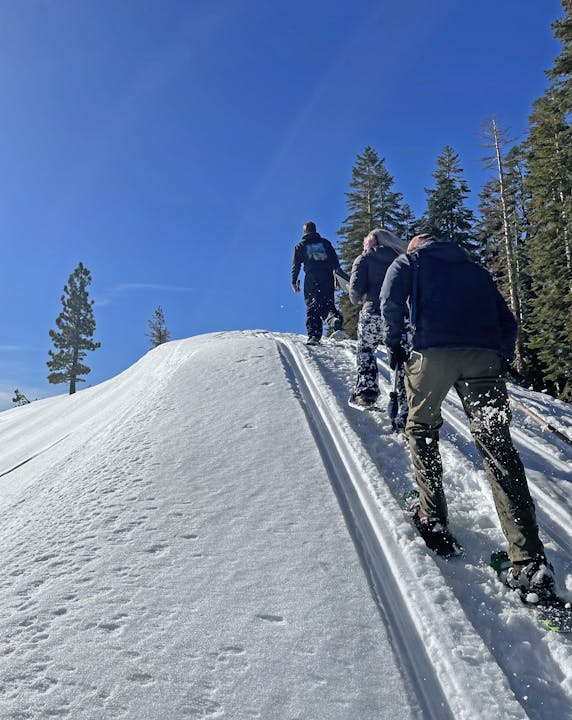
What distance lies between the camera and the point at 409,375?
3385mm

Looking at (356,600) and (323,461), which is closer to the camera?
(356,600)

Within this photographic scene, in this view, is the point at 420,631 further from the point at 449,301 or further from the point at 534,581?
the point at 449,301

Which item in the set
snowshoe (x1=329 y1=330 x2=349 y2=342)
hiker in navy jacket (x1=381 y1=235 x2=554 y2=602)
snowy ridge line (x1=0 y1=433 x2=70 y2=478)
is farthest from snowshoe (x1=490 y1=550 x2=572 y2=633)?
snowshoe (x1=329 y1=330 x2=349 y2=342)

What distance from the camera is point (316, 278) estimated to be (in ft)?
34.3

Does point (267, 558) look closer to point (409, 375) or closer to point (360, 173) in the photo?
point (409, 375)

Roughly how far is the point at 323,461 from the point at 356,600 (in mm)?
1868

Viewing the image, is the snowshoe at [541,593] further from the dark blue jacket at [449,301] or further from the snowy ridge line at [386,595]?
the dark blue jacket at [449,301]

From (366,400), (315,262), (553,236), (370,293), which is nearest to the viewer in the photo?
(370,293)

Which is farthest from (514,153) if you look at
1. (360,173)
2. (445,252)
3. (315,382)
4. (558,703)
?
(558,703)

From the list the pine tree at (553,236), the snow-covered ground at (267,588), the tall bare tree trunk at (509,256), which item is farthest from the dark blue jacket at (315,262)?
the tall bare tree trunk at (509,256)

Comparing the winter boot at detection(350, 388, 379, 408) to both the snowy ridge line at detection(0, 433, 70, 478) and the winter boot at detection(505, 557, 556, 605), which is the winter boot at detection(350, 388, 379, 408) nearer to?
the winter boot at detection(505, 557, 556, 605)

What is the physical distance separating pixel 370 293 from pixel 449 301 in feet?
9.72

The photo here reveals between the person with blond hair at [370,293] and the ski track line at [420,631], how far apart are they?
2437 millimetres

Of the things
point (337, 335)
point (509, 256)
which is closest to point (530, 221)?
point (509, 256)
